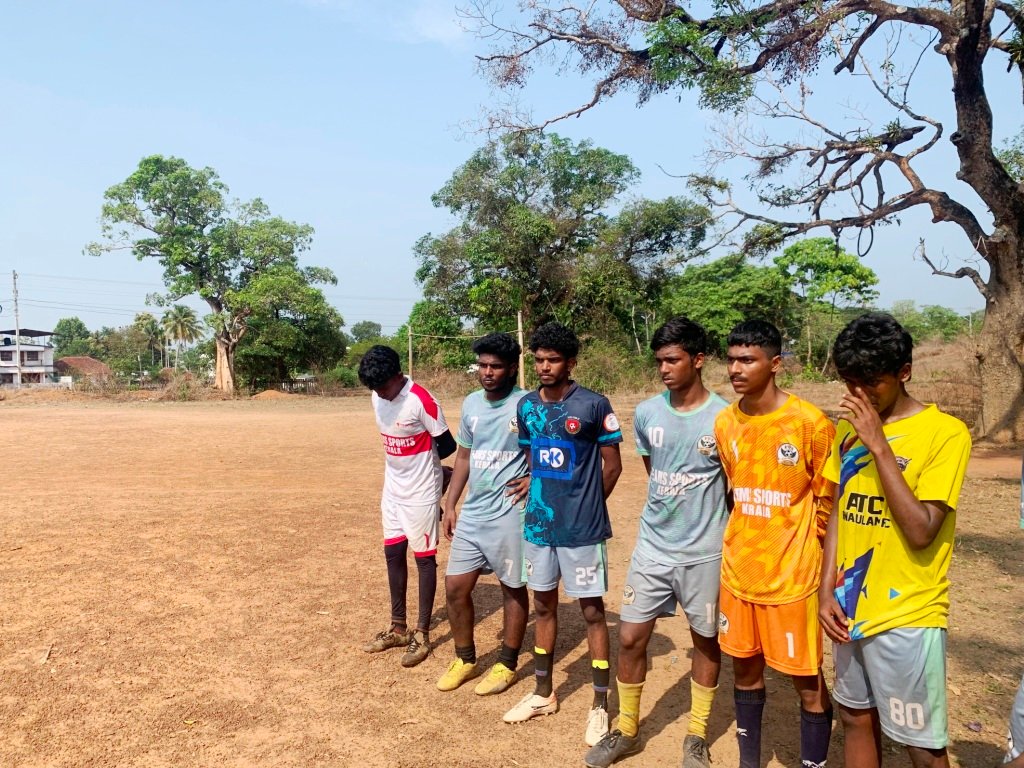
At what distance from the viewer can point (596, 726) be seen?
321 cm

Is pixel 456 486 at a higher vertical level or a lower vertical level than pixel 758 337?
lower

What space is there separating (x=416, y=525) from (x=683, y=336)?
2009mm

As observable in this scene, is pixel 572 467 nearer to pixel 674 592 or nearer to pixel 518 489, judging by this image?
pixel 518 489

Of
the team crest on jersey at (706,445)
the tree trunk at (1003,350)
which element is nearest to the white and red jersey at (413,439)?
the team crest on jersey at (706,445)

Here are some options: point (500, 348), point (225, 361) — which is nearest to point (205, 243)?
point (225, 361)

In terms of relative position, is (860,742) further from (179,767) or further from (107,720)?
(107,720)

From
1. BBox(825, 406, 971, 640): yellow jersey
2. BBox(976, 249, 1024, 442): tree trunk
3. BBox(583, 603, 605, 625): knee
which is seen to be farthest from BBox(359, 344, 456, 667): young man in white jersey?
BBox(976, 249, 1024, 442): tree trunk

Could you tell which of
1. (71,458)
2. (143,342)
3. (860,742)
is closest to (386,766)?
(860,742)

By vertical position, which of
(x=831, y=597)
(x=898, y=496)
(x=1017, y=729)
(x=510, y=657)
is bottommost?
(x=510, y=657)

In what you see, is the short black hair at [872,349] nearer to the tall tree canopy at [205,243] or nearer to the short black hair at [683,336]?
the short black hair at [683,336]

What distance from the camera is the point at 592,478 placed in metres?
3.35

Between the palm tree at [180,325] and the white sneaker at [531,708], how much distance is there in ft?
182

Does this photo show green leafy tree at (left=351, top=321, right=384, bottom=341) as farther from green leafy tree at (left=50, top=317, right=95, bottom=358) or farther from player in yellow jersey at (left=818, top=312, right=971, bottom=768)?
player in yellow jersey at (left=818, top=312, right=971, bottom=768)

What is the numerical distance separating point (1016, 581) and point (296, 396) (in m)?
32.0
